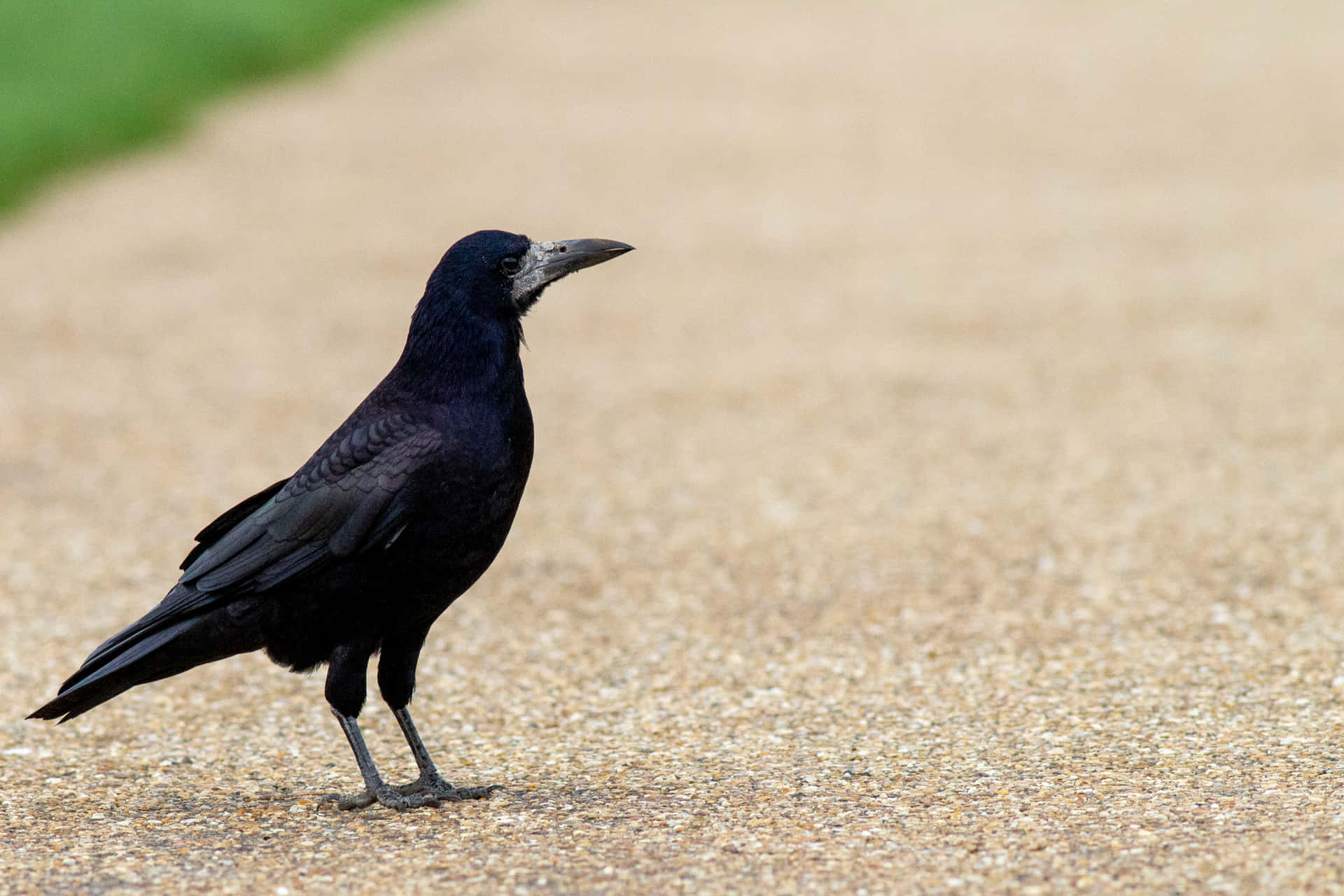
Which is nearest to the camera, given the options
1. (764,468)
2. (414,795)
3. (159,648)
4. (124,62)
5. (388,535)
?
(388,535)

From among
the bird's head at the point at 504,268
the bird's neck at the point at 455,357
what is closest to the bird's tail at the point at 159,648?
the bird's neck at the point at 455,357

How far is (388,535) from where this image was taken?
14.1 feet

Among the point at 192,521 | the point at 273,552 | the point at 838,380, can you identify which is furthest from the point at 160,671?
the point at 838,380

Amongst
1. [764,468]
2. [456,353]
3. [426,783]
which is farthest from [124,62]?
[426,783]

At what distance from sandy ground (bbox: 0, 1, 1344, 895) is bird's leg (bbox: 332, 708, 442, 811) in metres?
0.05

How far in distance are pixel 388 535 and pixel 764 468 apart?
4.20 meters

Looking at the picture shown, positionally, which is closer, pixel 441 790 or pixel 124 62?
pixel 441 790

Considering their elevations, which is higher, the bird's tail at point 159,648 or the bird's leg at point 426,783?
the bird's tail at point 159,648

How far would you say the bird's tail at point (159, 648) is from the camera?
4414mm

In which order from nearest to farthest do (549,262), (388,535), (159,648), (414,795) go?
1. (388,535)
2. (159,648)
3. (414,795)
4. (549,262)

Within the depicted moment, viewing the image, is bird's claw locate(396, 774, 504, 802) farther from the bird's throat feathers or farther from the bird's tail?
the bird's throat feathers

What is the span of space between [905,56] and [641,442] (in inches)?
426

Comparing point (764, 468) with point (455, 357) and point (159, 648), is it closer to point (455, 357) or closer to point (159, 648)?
point (455, 357)

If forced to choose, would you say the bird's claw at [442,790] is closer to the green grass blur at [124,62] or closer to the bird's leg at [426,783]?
the bird's leg at [426,783]
